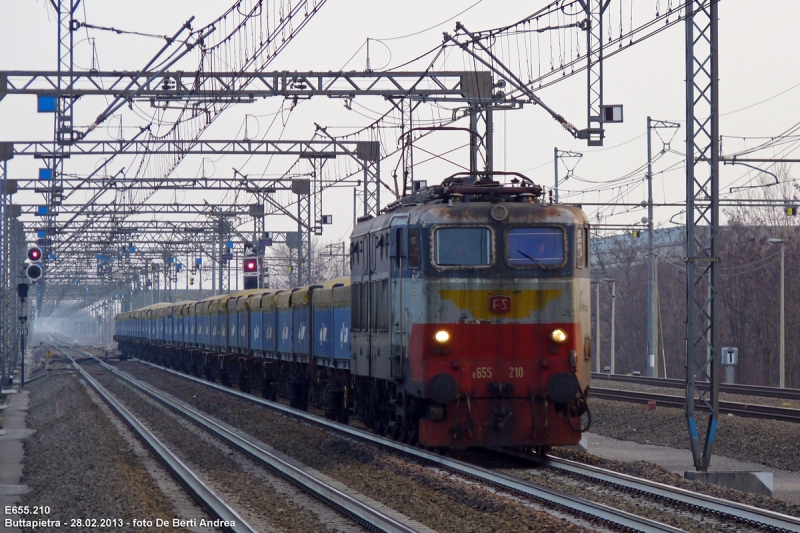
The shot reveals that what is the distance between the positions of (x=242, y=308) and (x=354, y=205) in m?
26.7

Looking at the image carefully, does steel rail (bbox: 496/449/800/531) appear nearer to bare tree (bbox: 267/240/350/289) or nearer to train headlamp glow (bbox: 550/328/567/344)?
train headlamp glow (bbox: 550/328/567/344)

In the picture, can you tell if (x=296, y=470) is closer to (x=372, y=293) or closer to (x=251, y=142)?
(x=372, y=293)

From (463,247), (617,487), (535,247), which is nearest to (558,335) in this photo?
(535,247)

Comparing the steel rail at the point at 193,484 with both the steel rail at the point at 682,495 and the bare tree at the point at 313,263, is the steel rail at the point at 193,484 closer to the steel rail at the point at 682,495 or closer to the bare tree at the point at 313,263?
the steel rail at the point at 682,495

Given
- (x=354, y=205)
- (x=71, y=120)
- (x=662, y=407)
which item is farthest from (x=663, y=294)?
(x=71, y=120)

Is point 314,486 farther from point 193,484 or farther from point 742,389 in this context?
point 742,389

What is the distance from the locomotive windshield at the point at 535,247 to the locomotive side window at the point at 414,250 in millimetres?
1218

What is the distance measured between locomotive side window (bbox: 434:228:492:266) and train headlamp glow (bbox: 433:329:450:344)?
950 millimetres

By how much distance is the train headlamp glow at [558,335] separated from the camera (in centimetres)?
1468

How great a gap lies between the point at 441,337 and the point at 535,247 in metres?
1.84

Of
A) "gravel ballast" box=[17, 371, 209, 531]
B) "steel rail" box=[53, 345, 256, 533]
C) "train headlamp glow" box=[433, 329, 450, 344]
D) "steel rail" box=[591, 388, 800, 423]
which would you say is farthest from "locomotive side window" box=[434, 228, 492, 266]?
"steel rail" box=[591, 388, 800, 423]

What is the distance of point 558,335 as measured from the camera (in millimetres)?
14703

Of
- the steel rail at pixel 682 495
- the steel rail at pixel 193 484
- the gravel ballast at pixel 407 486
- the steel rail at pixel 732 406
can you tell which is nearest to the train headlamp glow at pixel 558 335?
the steel rail at pixel 682 495

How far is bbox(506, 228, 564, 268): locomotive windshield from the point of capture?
14812 mm
